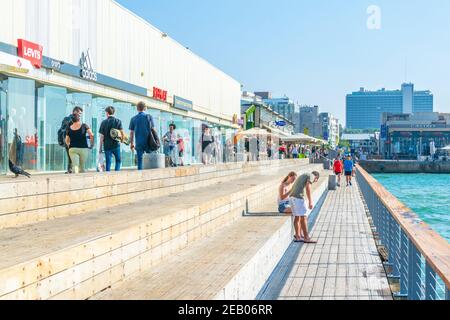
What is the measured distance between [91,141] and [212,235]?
10.2 ft

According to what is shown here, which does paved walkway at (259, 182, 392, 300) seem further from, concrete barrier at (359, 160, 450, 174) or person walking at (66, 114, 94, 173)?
concrete barrier at (359, 160, 450, 174)

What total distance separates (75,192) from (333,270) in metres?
3.72

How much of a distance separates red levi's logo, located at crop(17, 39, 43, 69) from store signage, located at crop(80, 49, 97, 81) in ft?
9.62

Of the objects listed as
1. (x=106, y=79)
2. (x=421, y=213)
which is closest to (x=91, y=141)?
(x=106, y=79)

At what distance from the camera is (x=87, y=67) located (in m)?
20.4

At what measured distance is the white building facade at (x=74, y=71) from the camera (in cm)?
1558

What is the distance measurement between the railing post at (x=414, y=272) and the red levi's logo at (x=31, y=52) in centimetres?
1202

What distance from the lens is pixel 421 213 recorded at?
39812mm

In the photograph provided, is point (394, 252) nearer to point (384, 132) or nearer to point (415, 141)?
point (415, 141)

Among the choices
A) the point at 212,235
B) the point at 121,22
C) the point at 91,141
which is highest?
the point at 121,22

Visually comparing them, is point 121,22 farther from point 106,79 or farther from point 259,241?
point 259,241

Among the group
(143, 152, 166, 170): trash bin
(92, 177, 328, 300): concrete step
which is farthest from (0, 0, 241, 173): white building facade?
(92, 177, 328, 300): concrete step

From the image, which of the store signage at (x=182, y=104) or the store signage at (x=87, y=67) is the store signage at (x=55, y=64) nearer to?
the store signage at (x=87, y=67)

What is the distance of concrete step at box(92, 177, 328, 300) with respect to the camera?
5398mm
